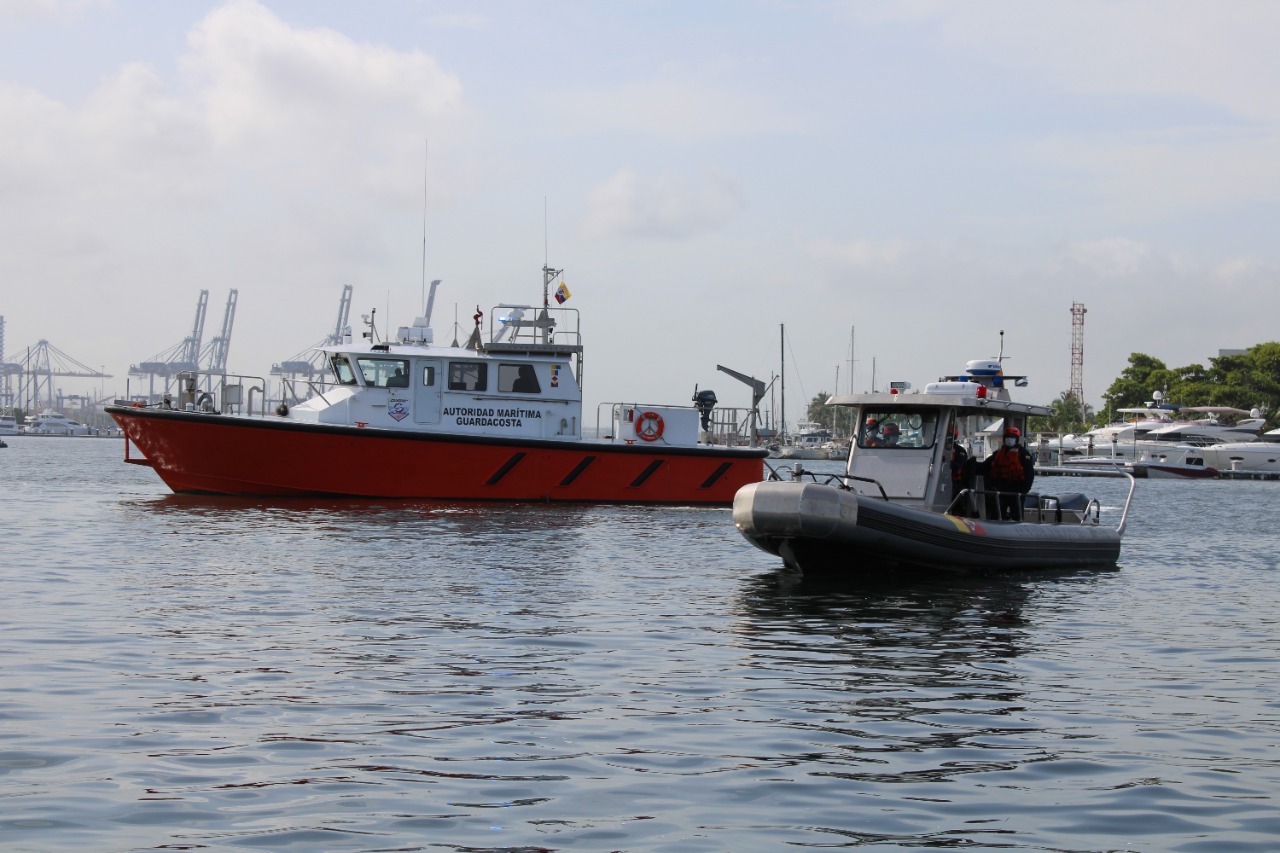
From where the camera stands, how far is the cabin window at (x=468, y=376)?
27297 millimetres

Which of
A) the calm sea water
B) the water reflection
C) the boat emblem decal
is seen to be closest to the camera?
the calm sea water

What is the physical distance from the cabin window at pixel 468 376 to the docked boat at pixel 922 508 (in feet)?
35.0

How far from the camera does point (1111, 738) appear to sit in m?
8.20

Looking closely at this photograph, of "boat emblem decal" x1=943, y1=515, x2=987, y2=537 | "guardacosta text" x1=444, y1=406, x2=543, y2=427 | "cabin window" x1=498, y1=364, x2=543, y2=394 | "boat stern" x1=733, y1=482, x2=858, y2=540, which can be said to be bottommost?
"boat emblem decal" x1=943, y1=515, x2=987, y2=537

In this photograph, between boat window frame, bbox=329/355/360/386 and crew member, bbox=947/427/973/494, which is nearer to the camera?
crew member, bbox=947/427/973/494

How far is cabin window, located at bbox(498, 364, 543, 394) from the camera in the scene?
2773 cm

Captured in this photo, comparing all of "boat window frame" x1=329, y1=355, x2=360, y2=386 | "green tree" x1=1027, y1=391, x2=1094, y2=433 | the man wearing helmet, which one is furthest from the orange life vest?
"green tree" x1=1027, y1=391, x2=1094, y2=433

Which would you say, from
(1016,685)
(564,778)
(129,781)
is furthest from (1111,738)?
(129,781)

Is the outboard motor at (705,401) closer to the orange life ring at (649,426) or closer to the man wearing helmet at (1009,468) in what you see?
the orange life ring at (649,426)

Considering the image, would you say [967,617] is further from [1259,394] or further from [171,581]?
[1259,394]

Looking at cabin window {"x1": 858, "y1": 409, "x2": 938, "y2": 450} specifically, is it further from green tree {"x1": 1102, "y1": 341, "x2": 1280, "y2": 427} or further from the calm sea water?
green tree {"x1": 1102, "y1": 341, "x2": 1280, "y2": 427}

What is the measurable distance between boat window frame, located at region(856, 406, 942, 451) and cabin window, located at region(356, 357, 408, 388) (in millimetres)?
11492

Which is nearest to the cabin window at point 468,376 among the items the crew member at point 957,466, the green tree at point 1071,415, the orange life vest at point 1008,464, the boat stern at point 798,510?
the crew member at point 957,466

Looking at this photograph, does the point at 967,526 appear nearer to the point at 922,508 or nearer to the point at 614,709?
the point at 922,508
